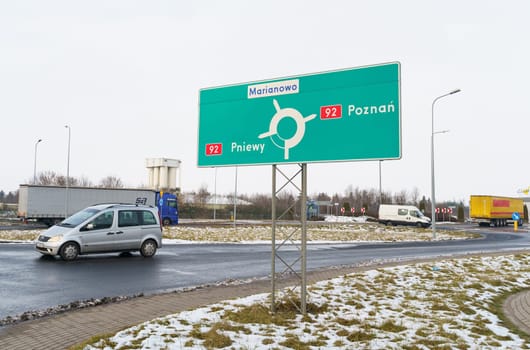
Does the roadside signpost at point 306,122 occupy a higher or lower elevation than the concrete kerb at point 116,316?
higher

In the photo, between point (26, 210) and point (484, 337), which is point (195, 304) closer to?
point (484, 337)

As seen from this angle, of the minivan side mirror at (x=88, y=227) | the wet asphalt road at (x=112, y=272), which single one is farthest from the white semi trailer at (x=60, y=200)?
the minivan side mirror at (x=88, y=227)

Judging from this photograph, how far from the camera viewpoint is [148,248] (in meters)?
14.5

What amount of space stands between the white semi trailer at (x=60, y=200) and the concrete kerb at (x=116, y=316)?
22472 mm

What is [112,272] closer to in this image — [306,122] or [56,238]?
[56,238]

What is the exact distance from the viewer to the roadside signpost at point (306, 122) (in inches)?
259

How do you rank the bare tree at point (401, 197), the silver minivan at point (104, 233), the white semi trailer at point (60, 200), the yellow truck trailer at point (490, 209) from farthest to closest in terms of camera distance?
the bare tree at point (401, 197)
the yellow truck trailer at point (490, 209)
the white semi trailer at point (60, 200)
the silver minivan at point (104, 233)

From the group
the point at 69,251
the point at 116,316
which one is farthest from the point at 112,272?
the point at 116,316

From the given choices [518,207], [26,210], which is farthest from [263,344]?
[518,207]

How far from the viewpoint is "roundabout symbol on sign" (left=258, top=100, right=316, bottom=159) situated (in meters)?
7.00

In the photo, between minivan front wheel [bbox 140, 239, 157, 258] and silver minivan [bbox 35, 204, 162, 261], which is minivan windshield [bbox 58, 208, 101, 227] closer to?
silver minivan [bbox 35, 204, 162, 261]

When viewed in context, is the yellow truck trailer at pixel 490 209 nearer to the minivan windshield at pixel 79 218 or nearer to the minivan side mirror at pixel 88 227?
the minivan windshield at pixel 79 218

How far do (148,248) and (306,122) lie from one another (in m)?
9.43

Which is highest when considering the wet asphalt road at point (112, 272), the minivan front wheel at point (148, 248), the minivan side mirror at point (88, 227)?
the minivan side mirror at point (88, 227)
